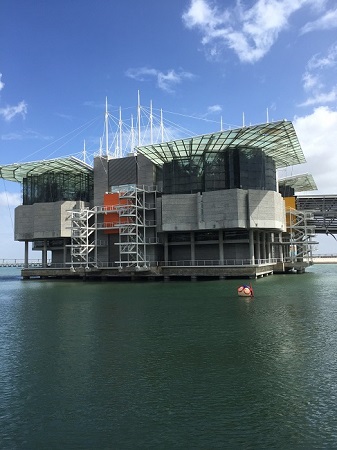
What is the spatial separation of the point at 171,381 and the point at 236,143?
61601 mm

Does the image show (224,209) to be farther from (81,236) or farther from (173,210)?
(81,236)

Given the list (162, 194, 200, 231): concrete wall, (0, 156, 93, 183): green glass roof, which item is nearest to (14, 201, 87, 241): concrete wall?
(0, 156, 93, 183): green glass roof

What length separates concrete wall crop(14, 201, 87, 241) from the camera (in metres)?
85.8

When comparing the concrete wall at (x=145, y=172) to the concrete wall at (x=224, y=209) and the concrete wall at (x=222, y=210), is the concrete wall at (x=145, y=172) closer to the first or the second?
the concrete wall at (x=222, y=210)

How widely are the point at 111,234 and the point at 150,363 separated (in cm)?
6602

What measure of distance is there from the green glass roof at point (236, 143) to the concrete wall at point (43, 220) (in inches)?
860

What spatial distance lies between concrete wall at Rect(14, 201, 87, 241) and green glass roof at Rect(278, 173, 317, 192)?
168 feet

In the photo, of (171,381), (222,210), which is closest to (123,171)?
(222,210)

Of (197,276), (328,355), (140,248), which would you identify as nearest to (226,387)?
(328,355)

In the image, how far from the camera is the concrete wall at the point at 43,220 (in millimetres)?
85812

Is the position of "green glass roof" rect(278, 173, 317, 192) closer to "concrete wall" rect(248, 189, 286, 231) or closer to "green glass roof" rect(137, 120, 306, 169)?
"green glass roof" rect(137, 120, 306, 169)

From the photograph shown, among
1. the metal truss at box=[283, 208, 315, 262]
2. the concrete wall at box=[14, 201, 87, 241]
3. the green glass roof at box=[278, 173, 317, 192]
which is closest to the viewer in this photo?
the concrete wall at box=[14, 201, 87, 241]

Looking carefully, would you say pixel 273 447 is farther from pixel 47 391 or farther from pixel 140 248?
pixel 140 248

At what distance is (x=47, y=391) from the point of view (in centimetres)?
1598
